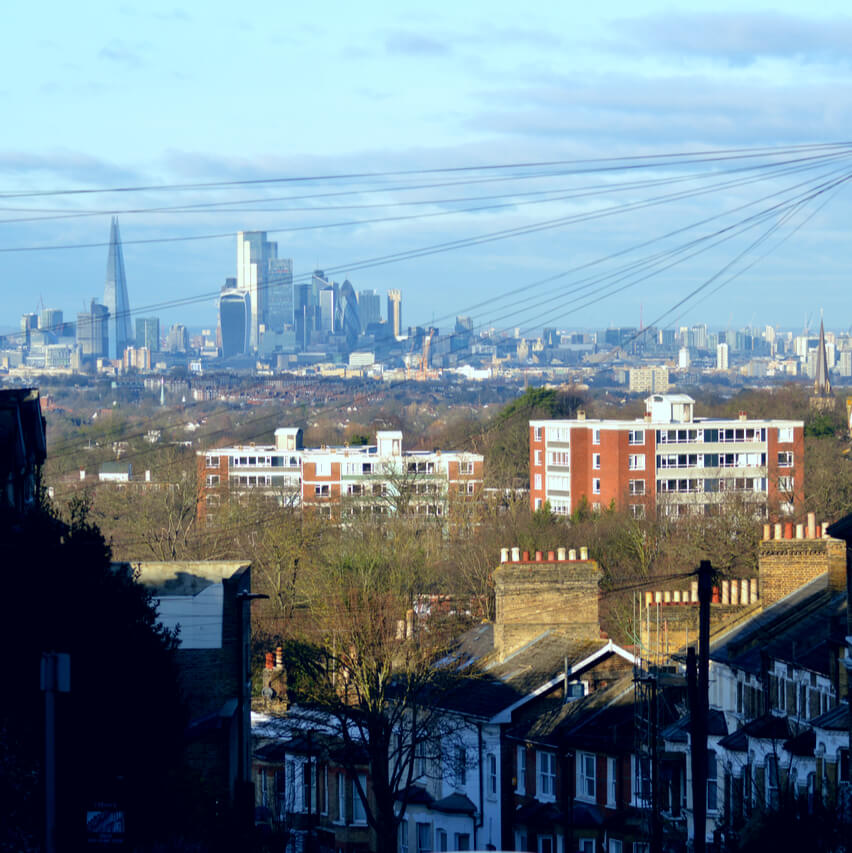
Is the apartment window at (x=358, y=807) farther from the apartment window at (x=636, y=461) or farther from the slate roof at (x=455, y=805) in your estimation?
the apartment window at (x=636, y=461)

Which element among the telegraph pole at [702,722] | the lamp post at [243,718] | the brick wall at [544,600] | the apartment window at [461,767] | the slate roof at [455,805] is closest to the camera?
the telegraph pole at [702,722]

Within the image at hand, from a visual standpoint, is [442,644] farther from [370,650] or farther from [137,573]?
[137,573]

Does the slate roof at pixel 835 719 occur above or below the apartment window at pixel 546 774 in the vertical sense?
above

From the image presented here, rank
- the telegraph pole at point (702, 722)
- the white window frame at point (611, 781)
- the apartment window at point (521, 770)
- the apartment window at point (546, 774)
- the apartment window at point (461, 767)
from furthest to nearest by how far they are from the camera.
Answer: the apartment window at point (461, 767)
the apartment window at point (521, 770)
the apartment window at point (546, 774)
the white window frame at point (611, 781)
the telegraph pole at point (702, 722)

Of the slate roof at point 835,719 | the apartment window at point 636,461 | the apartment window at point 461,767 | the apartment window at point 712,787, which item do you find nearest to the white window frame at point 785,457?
the apartment window at point 636,461

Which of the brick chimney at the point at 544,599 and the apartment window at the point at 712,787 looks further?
the brick chimney at the point at 544,599

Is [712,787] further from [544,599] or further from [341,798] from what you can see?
[341,798]

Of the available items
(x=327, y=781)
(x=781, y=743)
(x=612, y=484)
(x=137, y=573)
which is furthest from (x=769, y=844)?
(x=612, y=484)
